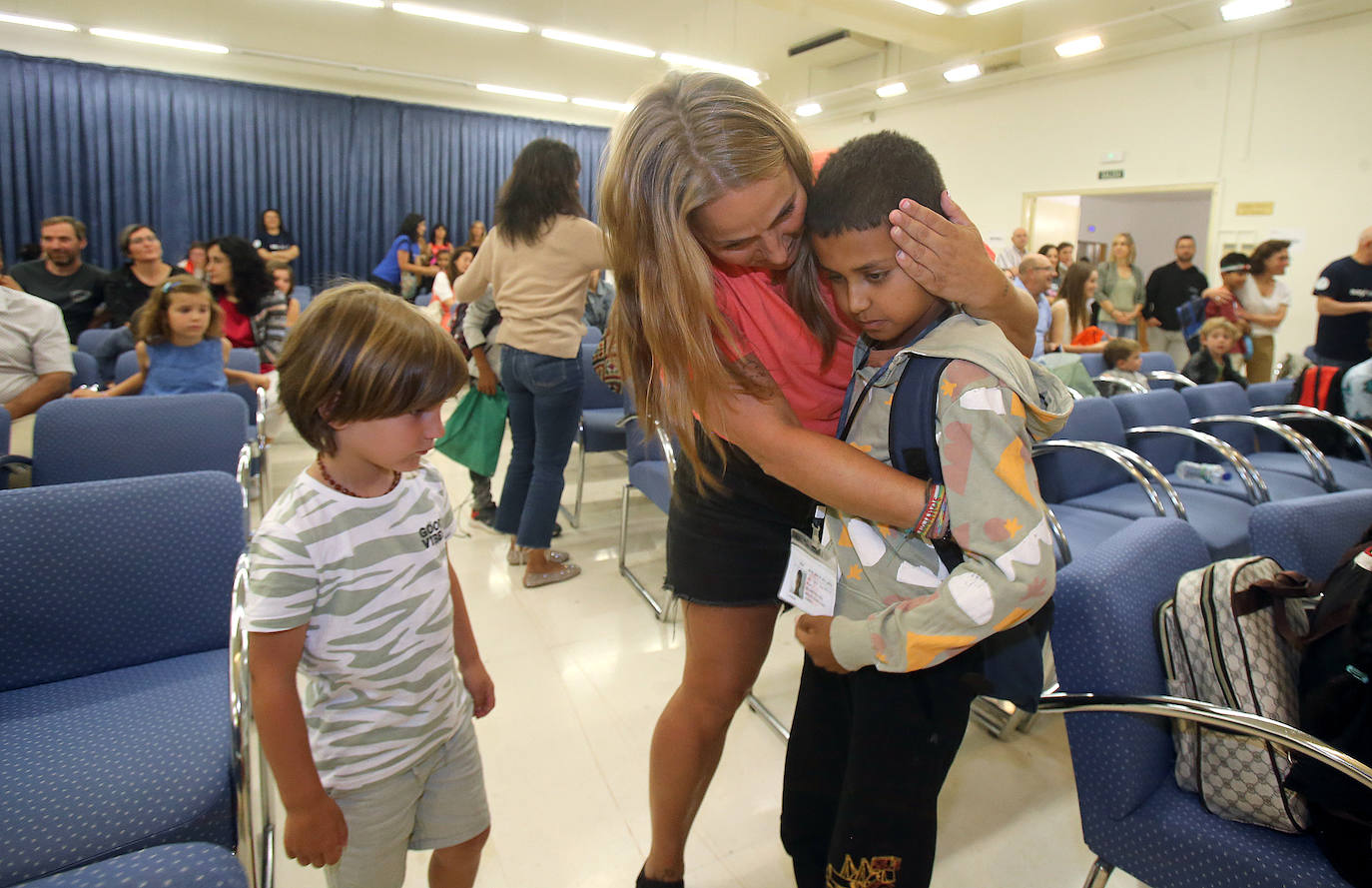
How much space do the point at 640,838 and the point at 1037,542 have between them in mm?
Result: 1215

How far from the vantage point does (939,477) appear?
2.60 ft

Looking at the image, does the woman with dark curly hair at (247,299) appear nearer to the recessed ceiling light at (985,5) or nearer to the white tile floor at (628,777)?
the white tile floor at (628,777)

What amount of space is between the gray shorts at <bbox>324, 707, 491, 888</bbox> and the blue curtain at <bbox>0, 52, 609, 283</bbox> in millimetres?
9405

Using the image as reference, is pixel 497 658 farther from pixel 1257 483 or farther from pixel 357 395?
pixel 1257 483

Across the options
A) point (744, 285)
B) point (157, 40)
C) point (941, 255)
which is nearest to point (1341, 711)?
point (941, 255)

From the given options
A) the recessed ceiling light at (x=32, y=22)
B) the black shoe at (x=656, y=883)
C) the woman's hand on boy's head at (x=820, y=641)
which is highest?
the recessed ceiling light at (x=32, y=22)

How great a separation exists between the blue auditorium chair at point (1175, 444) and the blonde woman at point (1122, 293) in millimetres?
4274

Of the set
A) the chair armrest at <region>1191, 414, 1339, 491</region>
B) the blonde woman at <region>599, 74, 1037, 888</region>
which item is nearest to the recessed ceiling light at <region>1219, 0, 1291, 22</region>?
the chair armrest at <region>1191, 414, 1339, 491</region>

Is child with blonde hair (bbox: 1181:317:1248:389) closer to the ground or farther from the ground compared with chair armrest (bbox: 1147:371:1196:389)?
farther from the ground

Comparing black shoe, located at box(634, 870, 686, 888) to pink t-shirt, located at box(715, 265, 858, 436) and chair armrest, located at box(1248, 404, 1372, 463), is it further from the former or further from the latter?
chair armrest, located at box(1248, 404, 1372, 463)

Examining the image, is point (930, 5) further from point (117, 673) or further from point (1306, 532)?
point (117, 673)

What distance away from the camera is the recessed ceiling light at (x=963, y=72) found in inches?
290

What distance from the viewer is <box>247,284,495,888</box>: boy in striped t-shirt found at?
873 millimetres

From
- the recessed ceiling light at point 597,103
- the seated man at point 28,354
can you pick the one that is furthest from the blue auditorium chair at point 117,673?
the recessed ceiling light at point 597,103
